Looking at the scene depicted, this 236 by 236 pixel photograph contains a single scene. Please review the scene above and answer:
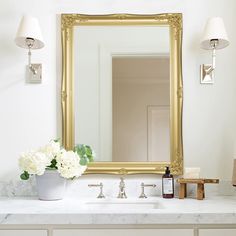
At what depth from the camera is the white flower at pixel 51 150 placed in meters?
1.94

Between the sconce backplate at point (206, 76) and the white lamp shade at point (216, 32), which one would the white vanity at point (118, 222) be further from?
the white lamp shade at point (216, 32)

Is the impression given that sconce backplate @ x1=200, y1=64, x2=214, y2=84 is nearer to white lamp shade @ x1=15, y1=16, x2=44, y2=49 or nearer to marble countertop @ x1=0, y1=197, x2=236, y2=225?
marble countertop @ x1=0, y1=197, x2=236, y2=225

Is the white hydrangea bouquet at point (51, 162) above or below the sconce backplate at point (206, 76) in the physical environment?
below

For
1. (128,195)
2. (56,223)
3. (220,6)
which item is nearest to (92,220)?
(56,223)

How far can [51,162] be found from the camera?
1.95m

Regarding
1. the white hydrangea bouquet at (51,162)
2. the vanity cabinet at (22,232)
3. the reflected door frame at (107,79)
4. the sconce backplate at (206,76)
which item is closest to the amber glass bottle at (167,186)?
the reflected door frame at (107,79)

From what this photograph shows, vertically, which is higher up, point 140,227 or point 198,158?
point 198,158

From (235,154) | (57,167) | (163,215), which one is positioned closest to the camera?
(163,215)

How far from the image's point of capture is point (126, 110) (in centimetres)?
214

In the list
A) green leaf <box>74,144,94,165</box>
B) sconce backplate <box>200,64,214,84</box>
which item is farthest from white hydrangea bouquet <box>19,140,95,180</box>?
sconce backplate <box>200,64,214,84</box>

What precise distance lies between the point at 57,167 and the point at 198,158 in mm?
779

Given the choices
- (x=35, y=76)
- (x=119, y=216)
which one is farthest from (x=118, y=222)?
(x=35, y=76)

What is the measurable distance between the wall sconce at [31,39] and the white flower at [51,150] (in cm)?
41

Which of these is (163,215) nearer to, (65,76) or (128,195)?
(128,195)
